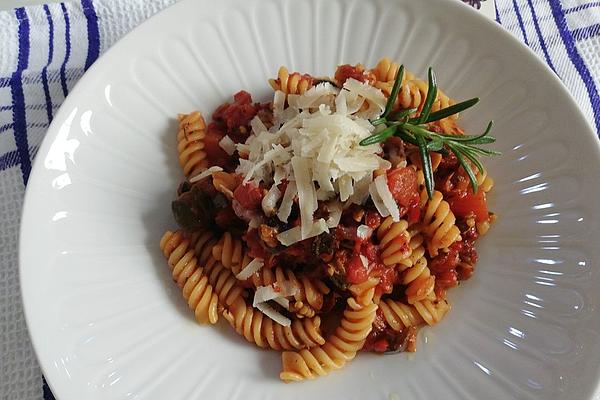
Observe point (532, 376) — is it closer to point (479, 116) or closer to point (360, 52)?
point (479, 116)

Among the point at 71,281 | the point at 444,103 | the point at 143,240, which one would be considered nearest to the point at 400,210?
the point at 444,103

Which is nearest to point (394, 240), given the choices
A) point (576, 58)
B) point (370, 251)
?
point (370, 251)

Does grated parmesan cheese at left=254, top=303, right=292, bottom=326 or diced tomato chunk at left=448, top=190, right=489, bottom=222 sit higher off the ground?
diced tomato chunk at left=448, top=190, right=489, bottom=222

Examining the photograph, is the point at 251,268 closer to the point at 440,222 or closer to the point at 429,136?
the point at 440,222

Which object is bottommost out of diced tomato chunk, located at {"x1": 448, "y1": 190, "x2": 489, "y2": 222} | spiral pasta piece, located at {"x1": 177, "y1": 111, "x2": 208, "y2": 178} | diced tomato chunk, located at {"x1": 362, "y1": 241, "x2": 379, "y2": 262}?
spiral pasta piece, located at {"x1": 177, "y1": 111, "x2": 208, "y2": 178}

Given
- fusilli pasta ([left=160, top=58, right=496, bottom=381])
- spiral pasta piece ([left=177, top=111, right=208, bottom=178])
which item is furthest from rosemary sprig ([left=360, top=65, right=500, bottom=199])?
spiral pasta piece ([left=177, top=111, right=208, bottom=178])

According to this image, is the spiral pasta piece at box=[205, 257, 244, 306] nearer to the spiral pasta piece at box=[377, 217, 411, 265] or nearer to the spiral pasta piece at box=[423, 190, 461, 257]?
the spiral pasta piece at box=[377, 217, 411, 265]
